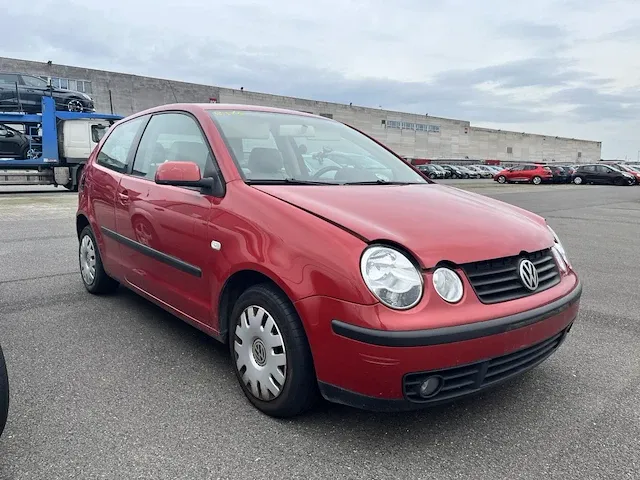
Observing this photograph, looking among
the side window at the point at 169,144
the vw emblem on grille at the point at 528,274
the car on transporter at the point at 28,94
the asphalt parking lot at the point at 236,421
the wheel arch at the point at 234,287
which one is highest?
the car on transporter at the point at 28,94

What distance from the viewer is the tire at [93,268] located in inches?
177

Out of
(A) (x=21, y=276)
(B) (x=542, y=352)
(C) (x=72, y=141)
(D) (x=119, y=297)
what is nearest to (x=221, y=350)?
(D) (x=119, y=297)

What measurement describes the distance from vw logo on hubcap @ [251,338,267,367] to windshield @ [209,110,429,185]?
89 centimetres

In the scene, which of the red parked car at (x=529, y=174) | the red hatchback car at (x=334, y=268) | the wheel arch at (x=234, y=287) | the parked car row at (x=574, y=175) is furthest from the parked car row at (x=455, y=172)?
the wheel arch at (x=234, y=287)

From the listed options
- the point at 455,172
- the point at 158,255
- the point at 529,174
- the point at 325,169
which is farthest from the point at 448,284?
the point at 455,172

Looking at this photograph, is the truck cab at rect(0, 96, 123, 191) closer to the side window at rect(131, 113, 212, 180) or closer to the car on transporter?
the car on transporter

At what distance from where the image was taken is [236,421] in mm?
2586

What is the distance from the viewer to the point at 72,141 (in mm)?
17562

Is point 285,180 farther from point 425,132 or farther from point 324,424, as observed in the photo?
point 425,132

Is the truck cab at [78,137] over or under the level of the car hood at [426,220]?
over

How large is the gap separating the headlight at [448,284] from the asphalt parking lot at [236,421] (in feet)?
2.33

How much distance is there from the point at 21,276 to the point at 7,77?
14.7 m

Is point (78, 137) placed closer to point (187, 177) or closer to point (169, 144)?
point (169, 144)

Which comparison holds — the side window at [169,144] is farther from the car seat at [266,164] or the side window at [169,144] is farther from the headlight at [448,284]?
the headlight at [448,284]
